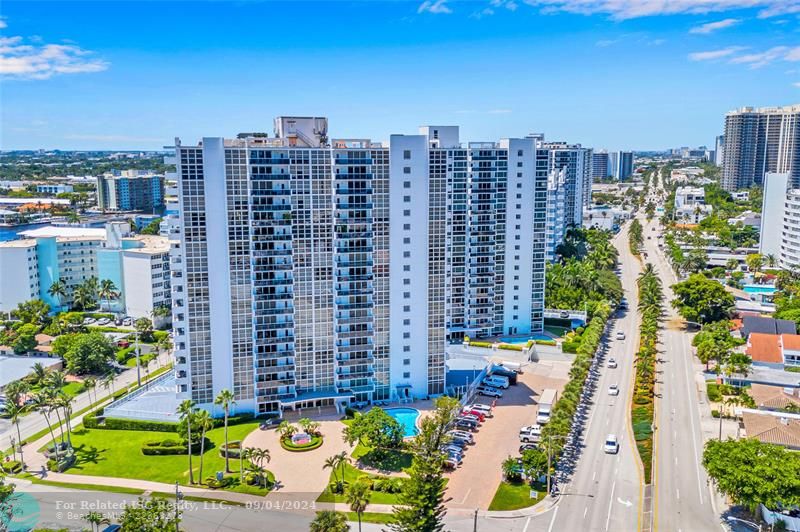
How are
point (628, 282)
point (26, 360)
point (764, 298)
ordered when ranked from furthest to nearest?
point (628, 282), point (764, 298), point (26, 360)

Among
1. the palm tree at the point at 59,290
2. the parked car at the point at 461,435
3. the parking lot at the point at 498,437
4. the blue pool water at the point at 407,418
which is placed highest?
the palm tree at the point at 59,290

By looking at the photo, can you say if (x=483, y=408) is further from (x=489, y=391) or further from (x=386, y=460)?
(x=386, y=460)

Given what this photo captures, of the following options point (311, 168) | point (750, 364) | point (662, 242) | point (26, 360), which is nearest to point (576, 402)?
point (750, 364)

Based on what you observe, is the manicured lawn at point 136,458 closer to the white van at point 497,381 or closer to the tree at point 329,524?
the tree at point 329,524

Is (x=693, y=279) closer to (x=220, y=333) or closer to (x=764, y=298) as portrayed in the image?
(x=764, y=298)

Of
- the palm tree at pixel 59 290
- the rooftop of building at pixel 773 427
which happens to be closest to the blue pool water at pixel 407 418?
the rooftop of building at pixel 773 427

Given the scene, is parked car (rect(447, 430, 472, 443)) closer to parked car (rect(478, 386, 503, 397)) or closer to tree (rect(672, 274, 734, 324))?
parked car (rect(478, 386, 503, 397))
